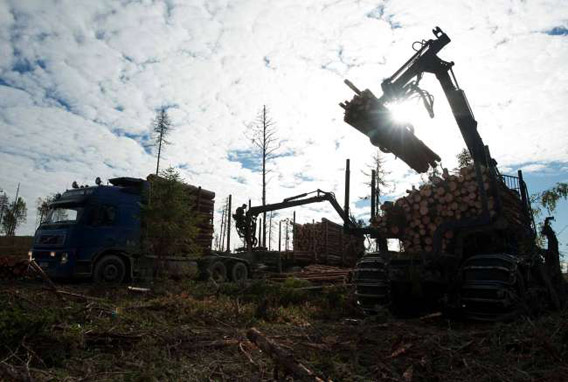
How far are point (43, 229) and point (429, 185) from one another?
39.1ft

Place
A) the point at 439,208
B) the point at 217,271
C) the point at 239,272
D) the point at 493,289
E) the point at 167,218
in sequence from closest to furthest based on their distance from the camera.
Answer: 1. the point at 493,289
2. the point at 439,208
3. the point at 167,218
4. the point at 217,271
5. the point at 239,272

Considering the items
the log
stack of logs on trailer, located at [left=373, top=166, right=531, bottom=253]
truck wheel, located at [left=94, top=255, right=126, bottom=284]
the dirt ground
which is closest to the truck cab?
truck wheel, located at [left=94, top=255, right=126, bottom=284]

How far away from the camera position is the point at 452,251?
7883 millimetres

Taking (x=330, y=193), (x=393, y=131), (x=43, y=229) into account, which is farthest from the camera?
(x=330, y=193)

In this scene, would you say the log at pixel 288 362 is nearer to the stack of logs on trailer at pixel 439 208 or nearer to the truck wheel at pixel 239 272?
the stack of logs on trailer at pixel 439 208

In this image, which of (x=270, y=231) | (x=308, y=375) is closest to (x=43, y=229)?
(x=308, y=375)

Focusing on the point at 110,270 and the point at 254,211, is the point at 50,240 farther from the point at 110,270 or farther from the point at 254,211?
the point at 254,211

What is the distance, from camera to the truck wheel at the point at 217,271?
15.9m

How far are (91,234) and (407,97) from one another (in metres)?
10.1

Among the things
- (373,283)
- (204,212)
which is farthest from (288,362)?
(204,212)

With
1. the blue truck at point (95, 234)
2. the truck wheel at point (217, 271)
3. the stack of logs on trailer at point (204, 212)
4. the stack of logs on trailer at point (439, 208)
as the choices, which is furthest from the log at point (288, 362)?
the stack of logs on trailer at point (204, 212)

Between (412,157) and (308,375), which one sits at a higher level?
(412,157)

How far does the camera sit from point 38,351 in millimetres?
4293

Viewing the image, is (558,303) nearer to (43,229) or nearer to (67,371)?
(67,371)
